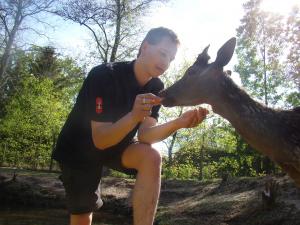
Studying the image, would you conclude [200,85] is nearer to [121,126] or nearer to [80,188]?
[121,126]

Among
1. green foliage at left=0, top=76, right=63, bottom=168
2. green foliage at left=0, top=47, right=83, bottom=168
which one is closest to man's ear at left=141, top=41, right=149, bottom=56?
green foliage at left=0, top=47, right=83, bottom=168

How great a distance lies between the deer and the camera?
487cm

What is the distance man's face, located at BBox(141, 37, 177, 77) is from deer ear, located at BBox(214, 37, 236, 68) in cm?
102

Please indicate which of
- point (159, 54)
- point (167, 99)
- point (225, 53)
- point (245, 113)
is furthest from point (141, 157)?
point (225, 53)

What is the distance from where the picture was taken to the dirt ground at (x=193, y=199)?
10.6m

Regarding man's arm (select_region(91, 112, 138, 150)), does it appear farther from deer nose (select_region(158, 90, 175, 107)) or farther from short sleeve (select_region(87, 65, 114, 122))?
deer nose (select_region(158, 90, 175, 107))

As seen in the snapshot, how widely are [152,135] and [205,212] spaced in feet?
27.5

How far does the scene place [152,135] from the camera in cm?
430

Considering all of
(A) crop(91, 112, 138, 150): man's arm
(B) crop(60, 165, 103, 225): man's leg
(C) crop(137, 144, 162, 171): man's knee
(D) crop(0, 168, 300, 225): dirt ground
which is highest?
(A) crop(91, 112, 138, 150): man's arm

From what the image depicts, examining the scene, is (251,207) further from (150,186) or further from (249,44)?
(249,44)

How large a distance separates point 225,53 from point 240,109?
710 mm

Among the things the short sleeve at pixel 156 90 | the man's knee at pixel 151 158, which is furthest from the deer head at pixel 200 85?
the man's knee at pixel 151 158

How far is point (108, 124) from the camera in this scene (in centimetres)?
397

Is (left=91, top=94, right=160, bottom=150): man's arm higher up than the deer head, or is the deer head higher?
the deer head
